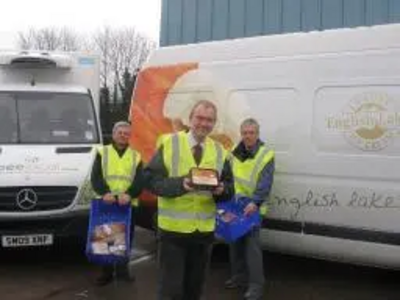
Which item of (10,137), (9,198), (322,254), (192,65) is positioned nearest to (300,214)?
(322,254)

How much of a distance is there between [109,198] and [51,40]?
146ft

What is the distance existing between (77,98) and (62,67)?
466 millimetres

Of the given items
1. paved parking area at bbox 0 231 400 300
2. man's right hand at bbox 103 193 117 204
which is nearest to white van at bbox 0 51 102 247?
paved parking area at bbox 0 231 400 300

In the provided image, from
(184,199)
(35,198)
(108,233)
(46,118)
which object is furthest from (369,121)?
(46,118)

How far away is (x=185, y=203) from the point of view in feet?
18.2

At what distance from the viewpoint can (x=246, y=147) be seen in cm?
738

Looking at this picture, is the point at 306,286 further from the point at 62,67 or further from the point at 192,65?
the point at 62,67

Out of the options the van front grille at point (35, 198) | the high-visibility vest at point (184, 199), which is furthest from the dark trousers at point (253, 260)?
the van front grille at point (35, 198)

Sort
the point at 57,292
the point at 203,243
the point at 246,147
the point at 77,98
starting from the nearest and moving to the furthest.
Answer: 1. the point at 203,243
2. the point at 246,147
3. the point at 57,292
4. the point at 77,98

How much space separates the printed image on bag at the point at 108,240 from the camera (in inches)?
306

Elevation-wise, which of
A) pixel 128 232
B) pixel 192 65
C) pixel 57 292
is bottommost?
pixel 57 292

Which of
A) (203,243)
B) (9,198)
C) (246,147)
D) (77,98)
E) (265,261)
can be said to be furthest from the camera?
(77,98)

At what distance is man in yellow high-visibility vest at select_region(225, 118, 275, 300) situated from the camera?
723 cm

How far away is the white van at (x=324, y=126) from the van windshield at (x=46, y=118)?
6.72 ft
